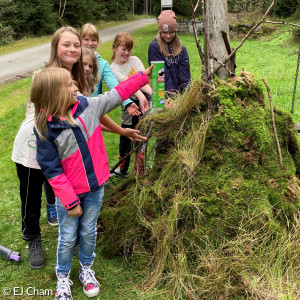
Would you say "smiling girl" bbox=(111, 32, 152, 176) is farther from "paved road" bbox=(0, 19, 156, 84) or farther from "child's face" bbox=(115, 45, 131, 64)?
"paved road" bbox=(0, 19, 156, 84)

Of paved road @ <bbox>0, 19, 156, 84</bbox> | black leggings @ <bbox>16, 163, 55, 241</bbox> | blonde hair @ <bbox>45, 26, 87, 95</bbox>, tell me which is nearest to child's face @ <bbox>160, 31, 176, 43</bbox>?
blonde hair @ <bbox>45, 26, 87, 95</bbox>

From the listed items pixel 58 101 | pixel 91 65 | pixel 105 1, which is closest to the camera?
pixel 58 101

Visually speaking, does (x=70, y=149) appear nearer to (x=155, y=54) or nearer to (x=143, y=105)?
(x=143, y=105)

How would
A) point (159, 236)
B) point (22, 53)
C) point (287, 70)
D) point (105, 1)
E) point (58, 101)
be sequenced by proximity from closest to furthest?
point (58, 101) < point (159, 236) < point (287, 70) < point (22, 53) < point (105, 1)

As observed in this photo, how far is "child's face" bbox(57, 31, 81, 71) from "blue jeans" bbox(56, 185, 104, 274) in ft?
3.36

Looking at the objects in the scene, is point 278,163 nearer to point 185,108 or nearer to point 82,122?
point 185,108

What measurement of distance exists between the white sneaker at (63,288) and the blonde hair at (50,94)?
3.51ft

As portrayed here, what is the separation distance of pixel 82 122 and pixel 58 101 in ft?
0.69

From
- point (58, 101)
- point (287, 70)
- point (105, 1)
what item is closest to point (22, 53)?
point (287, 70)

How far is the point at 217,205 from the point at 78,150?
1.10 meters

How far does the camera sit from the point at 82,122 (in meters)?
→ 2.32

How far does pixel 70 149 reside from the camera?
7.50ft

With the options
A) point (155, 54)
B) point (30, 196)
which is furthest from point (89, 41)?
point (30, 196)

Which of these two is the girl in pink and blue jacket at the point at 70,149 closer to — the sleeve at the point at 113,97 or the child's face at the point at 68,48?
the sleeve at the point at 113,97
